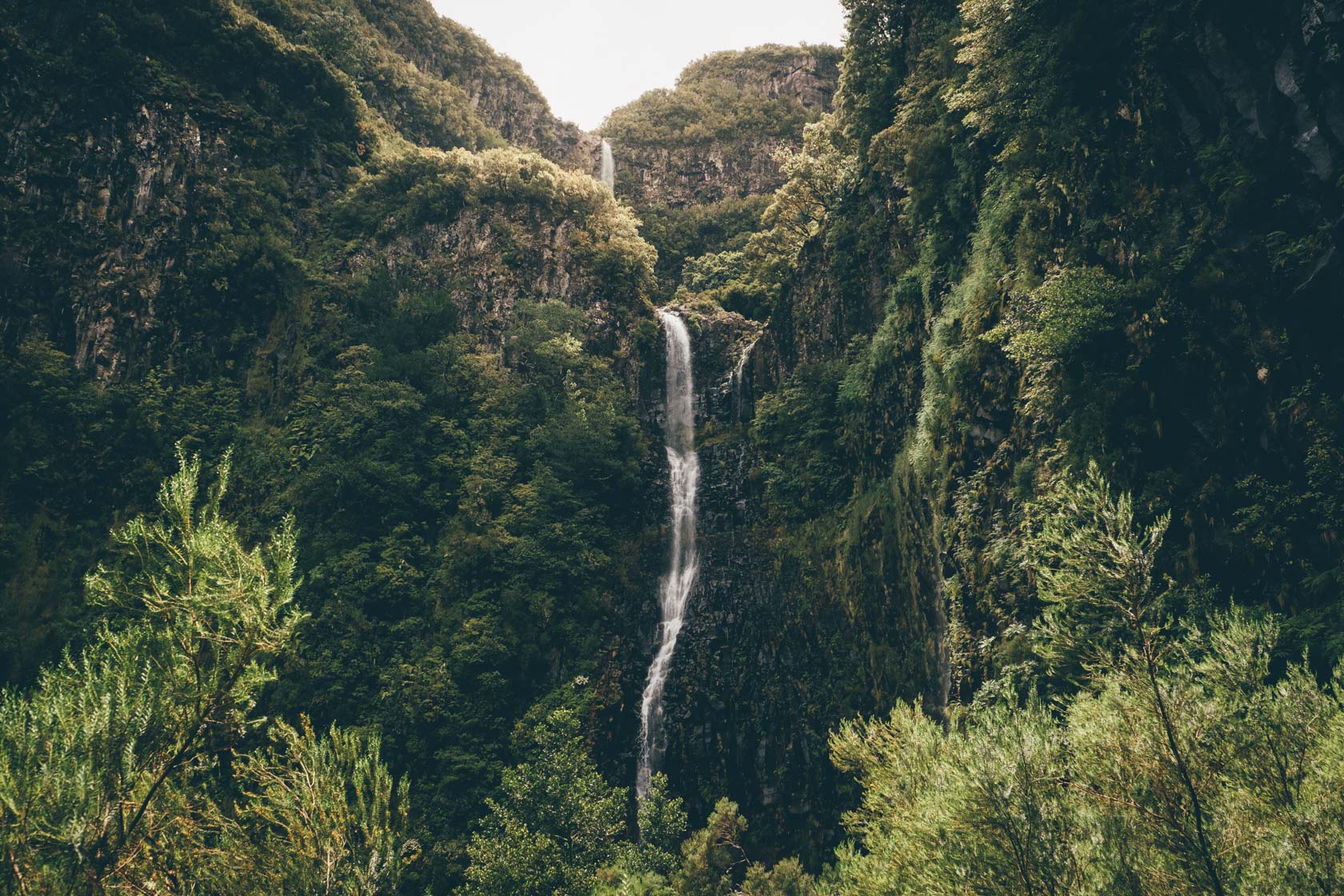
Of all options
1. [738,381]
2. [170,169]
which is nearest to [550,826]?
[738,381]

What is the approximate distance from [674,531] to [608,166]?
36314mm

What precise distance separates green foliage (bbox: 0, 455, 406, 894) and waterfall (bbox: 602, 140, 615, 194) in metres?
48.5

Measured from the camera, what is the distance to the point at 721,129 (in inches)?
2157

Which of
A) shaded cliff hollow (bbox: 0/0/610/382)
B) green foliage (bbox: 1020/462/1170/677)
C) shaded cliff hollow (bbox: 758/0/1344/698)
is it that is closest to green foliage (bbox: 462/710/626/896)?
shaded cliff hollow (bbox: 758/0/1344/698)

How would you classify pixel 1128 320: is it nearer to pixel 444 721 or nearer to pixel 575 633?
pixel 575 633

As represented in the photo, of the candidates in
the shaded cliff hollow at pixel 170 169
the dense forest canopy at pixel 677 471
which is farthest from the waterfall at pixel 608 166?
the shaded cliff hollow at pixel 170 169

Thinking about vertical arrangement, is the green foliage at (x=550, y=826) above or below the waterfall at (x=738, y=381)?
below

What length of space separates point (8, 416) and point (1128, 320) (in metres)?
33.0

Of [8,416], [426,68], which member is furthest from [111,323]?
[426,68]

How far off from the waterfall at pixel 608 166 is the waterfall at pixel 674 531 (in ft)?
71.7

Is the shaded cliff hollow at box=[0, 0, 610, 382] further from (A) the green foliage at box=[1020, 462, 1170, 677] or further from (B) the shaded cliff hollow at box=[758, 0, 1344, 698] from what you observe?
(A) the green foliage at box=[1020, 462, 1170, 677]

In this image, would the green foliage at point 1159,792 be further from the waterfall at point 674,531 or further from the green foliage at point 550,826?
the waterfall at point 674,531

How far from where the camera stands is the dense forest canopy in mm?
8336

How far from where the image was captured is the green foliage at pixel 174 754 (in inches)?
320
